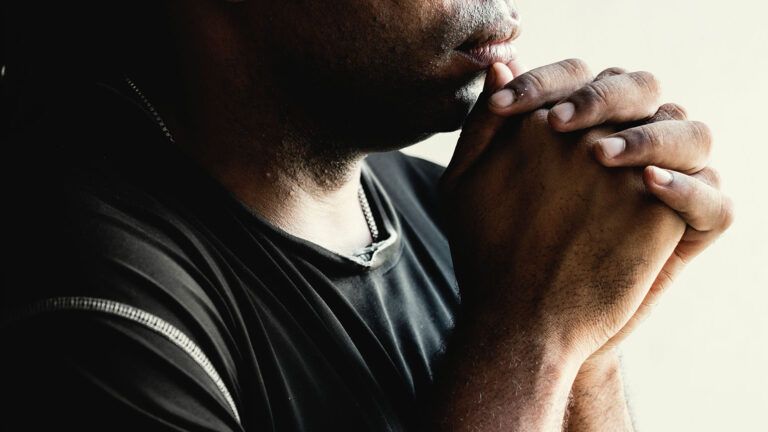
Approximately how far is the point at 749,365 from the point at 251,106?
133 cm

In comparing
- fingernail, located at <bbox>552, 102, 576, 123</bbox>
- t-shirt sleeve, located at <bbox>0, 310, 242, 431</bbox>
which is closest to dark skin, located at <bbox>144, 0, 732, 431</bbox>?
fingernail, located at <bbox>552, 102, 576, 123</bbox>

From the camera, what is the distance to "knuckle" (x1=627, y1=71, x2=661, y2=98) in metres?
1.12

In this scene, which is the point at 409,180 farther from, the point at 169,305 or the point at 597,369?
the point at 169,305

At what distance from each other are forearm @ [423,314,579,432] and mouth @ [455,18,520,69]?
0.40 meters

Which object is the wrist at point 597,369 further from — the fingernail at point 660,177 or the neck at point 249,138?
the neck at point 249,138

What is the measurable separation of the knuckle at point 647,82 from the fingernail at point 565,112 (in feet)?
0.36

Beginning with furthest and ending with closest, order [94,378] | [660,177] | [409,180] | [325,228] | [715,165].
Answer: [715,165] < [409,180] < [325,228] < [660,177] < [94,378]

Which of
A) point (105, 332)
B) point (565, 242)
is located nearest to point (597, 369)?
point (565, 242)

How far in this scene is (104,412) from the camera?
816mm

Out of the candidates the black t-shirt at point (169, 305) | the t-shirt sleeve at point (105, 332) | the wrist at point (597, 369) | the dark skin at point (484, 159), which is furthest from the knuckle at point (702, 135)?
the t-shirt sleeve at point (105, 332)

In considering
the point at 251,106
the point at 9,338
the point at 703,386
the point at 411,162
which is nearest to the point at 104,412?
the point at 9,338

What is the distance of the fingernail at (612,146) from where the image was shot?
1064mm

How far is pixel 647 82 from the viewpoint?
113cm

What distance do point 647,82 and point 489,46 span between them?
9.5 inches
